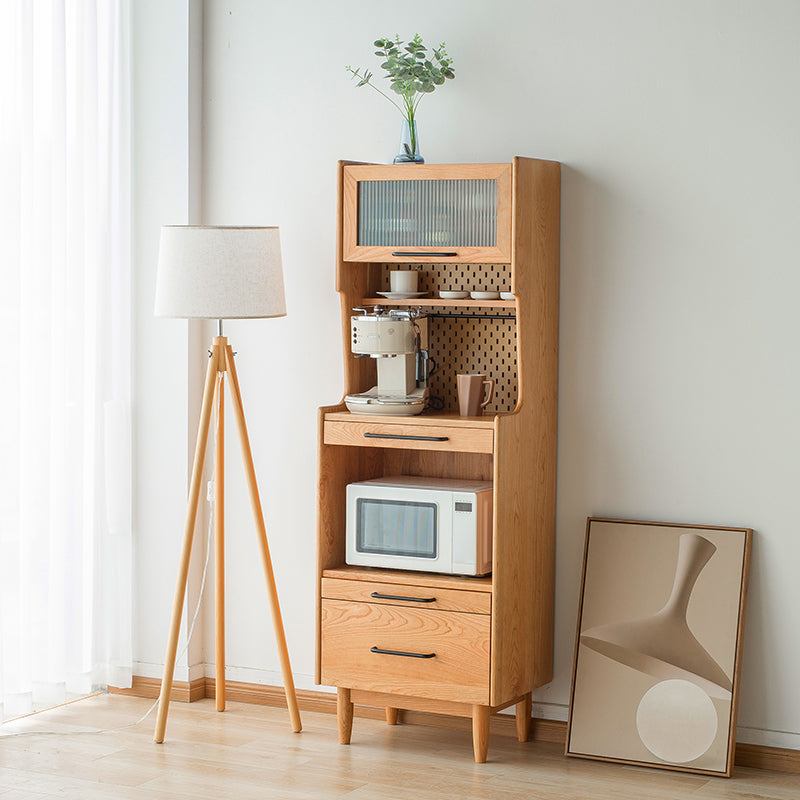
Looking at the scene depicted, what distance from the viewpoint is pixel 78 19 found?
400 cm

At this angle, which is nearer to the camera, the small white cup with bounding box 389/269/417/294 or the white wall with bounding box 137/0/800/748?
the white wall with bounding box 137/0/800/748

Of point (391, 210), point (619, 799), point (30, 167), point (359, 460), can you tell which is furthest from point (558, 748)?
point (30, 167)

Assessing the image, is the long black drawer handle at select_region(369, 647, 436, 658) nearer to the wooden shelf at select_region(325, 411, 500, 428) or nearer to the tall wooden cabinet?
the tall wooden cabinet

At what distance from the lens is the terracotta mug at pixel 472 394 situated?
366 cm

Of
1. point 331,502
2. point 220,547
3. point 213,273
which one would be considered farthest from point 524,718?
point 213,273

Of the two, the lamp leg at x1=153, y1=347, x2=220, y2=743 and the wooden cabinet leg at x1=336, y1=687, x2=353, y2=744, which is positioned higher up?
the lamp leg at x1=153, y1=347, x2=220, y2=743

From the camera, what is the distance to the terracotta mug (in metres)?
3.66

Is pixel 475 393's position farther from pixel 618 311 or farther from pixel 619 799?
pixel 619 799

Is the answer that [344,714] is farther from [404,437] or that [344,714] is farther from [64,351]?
[64,351]

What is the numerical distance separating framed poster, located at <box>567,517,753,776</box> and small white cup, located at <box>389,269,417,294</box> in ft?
2.96

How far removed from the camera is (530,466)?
361 cm

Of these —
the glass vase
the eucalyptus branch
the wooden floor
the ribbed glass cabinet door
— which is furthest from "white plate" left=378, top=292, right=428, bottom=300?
the wooden floor

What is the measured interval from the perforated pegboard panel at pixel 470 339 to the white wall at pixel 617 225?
0.61ft

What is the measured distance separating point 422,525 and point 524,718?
70cm
